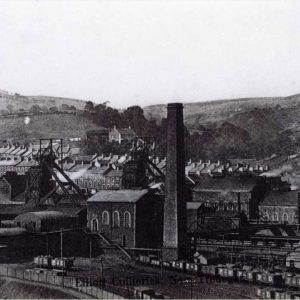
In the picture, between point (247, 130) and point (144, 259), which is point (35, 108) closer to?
point (247, 130)

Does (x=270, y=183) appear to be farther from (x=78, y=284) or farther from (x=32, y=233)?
(x=78, y=284)

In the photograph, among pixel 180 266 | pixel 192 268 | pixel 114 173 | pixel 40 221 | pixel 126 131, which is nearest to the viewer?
pixel 192 268

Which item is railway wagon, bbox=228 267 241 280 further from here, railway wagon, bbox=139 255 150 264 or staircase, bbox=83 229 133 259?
staircase, bbox=83 229 133 259

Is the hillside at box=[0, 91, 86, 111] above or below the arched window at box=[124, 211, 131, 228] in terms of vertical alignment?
above

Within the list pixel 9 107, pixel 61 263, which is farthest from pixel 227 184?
pixel 9 107

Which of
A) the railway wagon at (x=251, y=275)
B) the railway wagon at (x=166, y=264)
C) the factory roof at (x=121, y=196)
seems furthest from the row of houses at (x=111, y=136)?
the railway wagon at (x=251, y=275)

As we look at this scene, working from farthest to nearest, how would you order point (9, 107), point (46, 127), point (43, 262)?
point (9, 107)
point (46, 127)
point (43, 262)

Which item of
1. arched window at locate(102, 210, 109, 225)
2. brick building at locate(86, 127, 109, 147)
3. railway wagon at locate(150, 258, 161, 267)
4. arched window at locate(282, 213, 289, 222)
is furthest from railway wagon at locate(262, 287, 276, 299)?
brick building at locate(86, 127, 109, 147)

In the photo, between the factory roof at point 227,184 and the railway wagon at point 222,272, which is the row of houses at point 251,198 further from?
the railway wagon at point 222,272
